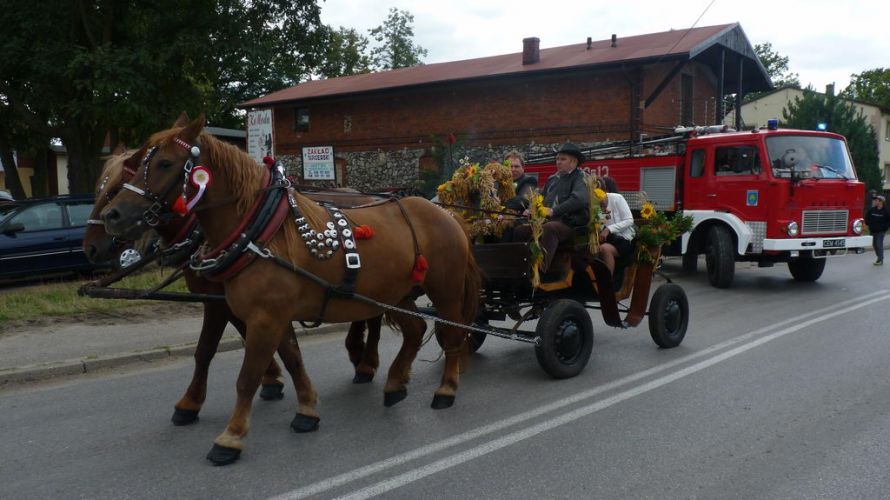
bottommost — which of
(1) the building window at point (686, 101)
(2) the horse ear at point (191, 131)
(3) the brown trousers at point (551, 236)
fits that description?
(3) the brown trousers at point (551, 236)

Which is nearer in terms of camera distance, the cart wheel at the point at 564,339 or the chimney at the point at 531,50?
the cart wheel at the point at 564,339

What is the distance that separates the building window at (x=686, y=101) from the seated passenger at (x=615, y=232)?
1979cm

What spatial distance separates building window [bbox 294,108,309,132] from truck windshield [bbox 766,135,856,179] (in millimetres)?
22763

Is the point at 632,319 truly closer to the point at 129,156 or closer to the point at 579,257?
the point at 579,257

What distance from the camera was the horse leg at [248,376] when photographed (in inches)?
164

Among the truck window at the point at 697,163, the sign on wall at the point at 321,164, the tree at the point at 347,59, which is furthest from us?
the tree at the point at 347,59

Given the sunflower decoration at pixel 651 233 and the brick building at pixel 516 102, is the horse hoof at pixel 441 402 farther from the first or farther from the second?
the brick building at pixel 516 102

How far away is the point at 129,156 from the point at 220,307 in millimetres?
1227

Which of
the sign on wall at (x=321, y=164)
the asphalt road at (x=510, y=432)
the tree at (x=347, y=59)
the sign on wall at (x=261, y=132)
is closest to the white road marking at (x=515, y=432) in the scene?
the asphalt road at (x=510, y=432)

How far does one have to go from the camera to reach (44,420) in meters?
5.14

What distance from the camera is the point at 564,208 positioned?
610 cm

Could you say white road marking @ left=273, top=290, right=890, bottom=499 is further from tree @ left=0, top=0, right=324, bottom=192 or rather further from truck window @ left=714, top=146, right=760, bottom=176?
tree @ left=0, top=0, right=324, bottom=192

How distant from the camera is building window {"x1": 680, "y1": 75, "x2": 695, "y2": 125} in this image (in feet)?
82.5

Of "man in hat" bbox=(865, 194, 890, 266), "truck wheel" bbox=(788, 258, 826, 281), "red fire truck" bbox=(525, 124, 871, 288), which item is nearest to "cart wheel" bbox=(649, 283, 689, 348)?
"red fire truck" bbox=(525, 124, 871, 288)
